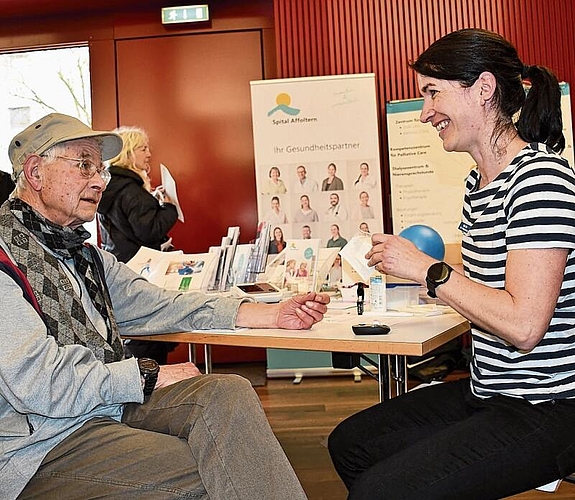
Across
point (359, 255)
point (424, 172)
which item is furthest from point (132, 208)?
point (424, 172)

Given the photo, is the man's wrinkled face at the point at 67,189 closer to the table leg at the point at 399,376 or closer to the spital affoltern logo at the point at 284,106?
the table leg at the point at 399,376

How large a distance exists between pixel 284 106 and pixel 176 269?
2.76m

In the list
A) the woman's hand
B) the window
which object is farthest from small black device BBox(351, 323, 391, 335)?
the window

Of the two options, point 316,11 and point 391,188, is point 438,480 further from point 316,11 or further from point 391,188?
point 316,11

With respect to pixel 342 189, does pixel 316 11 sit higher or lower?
higher

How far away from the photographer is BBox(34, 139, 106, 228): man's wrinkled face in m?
2.10

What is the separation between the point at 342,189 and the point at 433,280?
4.05m

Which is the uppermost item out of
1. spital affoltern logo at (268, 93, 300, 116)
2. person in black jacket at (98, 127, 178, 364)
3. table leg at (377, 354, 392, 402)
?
spital affoltern logo at (268, 93, 300, 116)

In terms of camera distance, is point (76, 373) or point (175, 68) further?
point (175, 68)

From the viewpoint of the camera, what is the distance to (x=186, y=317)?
2.47m

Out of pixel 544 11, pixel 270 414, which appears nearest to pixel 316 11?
pixel 544 11

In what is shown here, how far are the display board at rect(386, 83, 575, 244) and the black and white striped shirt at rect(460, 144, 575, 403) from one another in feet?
13.0

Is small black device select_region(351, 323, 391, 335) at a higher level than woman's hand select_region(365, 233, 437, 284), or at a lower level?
lower

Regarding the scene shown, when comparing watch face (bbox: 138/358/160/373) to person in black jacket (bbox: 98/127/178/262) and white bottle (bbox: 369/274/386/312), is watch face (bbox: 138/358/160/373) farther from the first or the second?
person in black jacket (bbox: 98/127/178/262)
